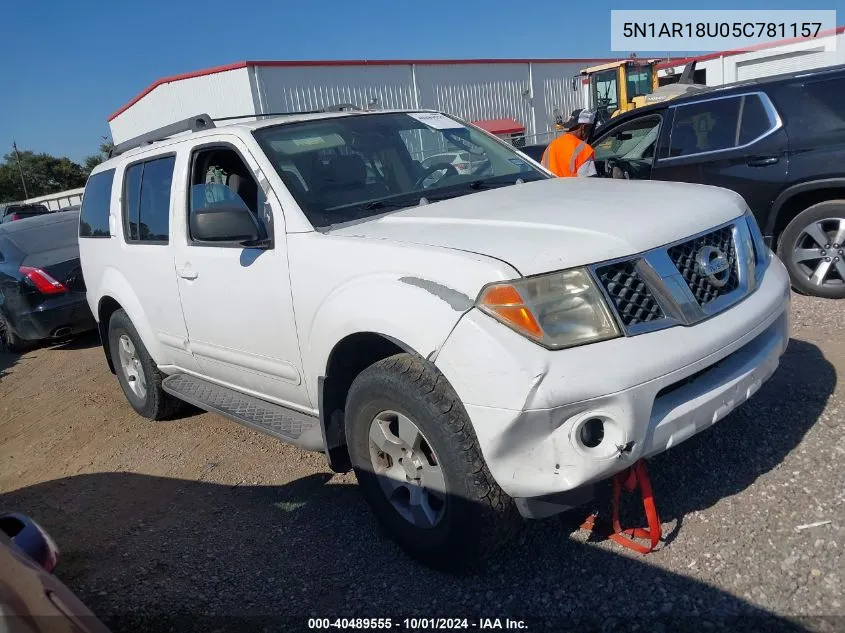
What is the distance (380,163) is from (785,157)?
372 centimetres

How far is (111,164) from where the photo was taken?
→ 5234 mm

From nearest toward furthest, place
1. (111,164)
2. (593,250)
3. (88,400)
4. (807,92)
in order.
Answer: (593,250) < (111,164) < (807,92) < (88,400)

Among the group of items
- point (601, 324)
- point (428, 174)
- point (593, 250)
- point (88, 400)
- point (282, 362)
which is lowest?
point (88, 400)

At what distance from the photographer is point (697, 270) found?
8.65 feet

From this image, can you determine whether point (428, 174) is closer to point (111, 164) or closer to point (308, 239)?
point (308, 239)

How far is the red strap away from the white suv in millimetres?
331

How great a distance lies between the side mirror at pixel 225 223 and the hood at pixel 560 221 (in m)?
0.48

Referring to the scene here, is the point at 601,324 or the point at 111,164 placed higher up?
the point at 111,164

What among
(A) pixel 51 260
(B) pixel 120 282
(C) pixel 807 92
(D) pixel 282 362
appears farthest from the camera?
(A) pixel 51 260

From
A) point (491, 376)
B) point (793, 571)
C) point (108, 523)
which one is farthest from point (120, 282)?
point (793, 571)

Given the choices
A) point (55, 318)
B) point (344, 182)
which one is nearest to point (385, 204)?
point (344, 182)

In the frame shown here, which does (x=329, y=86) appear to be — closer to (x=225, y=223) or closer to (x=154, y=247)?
(x=154, y=247)

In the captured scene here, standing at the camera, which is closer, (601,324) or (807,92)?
(601,324)

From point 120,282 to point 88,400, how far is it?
1.89m
